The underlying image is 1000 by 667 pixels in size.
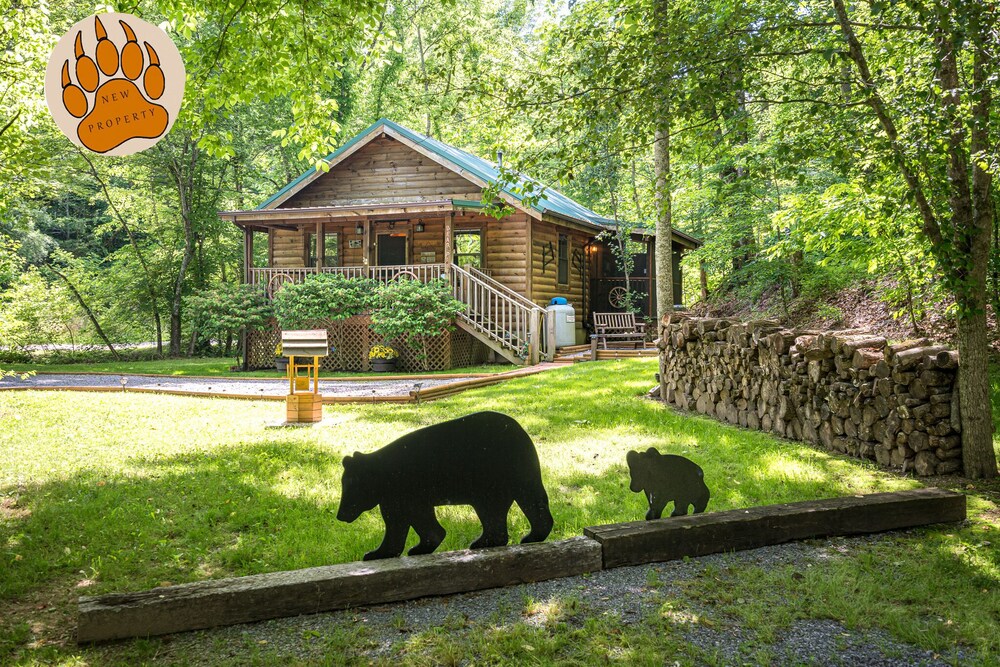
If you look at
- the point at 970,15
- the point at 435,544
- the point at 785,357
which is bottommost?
the point at 435,544

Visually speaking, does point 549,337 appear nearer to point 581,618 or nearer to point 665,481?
point 665,481

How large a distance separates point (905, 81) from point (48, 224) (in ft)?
127

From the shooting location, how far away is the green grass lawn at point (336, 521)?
2.72 meters

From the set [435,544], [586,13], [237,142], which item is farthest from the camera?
[237,142]

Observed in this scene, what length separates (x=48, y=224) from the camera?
3259 centimetres

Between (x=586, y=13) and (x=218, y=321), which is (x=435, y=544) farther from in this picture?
(x=218, y=321)

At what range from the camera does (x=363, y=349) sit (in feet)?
50.8

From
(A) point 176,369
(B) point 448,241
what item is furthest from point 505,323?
(A) point 176,369

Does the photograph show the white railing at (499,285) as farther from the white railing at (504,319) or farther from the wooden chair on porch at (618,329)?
the wooden chair on porch at (618,329)

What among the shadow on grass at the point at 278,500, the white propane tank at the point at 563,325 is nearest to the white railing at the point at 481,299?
the white propane tank at the point at 563,325

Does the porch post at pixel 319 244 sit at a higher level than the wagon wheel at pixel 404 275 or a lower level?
higher

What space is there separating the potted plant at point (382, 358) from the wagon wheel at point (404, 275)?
1.74 m

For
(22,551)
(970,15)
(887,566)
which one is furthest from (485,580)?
(970,15)

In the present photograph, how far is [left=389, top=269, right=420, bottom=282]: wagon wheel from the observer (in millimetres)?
15405
